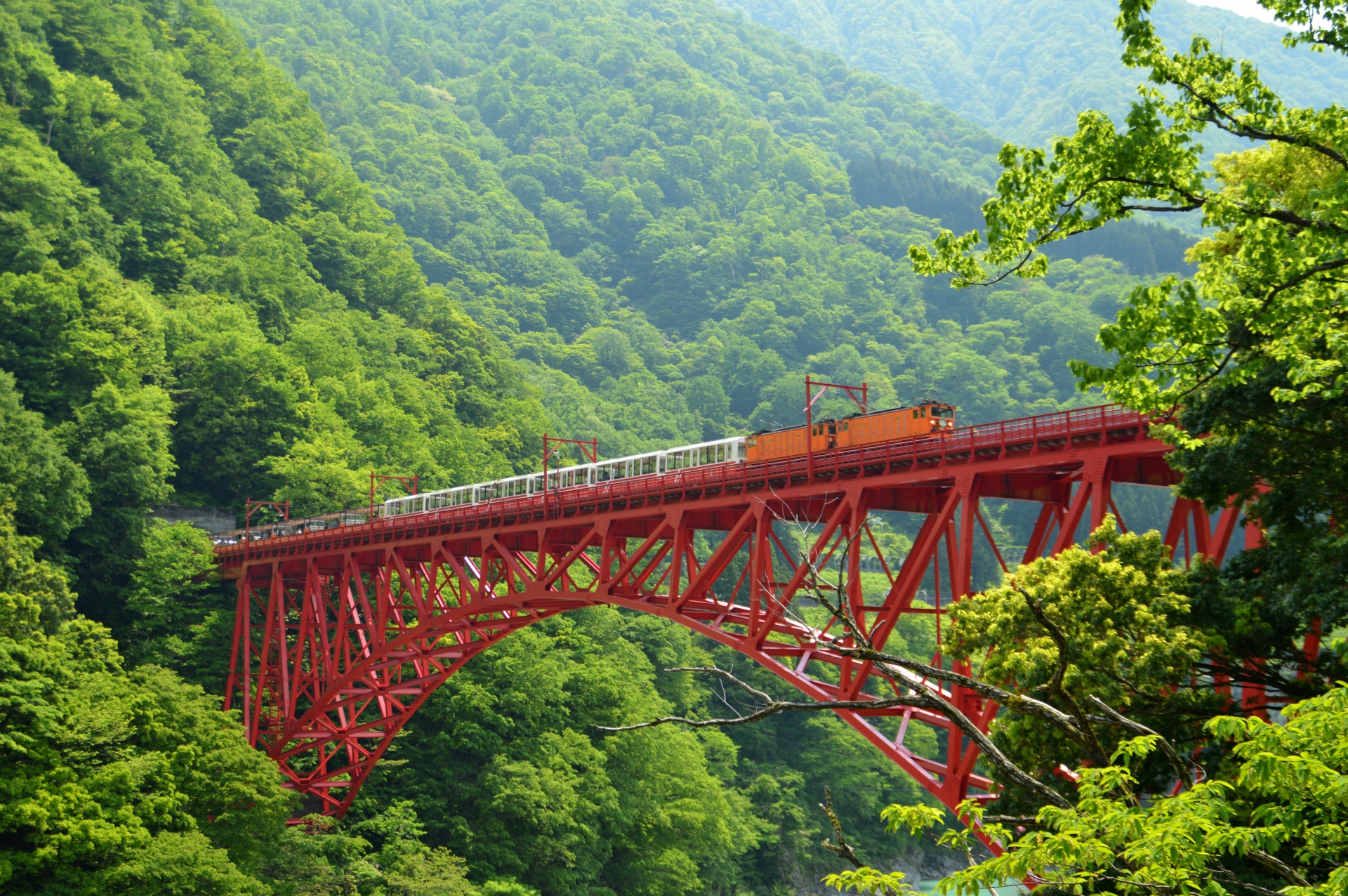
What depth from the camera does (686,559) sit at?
36.5 m

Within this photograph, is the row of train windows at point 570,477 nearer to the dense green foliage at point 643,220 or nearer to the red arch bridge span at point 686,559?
the red arch bridge span at point 686,559

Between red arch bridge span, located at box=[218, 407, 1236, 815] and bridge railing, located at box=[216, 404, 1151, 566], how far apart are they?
59 millimetres

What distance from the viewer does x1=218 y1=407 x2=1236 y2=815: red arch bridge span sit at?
2009 centimetres

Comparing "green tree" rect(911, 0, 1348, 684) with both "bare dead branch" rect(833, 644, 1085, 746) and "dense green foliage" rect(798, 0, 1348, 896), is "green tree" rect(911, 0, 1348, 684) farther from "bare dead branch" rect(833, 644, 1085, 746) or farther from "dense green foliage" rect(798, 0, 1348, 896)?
"bare dead branch" rect(833, 644, 1085, 746)

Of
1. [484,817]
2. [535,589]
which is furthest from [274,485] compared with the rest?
[535,589]

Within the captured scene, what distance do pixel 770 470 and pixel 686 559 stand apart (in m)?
10.6

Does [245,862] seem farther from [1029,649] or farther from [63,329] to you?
[1029,649]

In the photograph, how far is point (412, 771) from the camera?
49188 mm

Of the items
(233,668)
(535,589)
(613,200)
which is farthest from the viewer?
(613,200)

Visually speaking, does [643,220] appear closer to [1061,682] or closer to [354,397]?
[354,397]

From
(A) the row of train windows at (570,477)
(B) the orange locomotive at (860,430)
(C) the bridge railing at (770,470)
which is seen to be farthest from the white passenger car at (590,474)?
(B) the orange locomotive at (860,430)

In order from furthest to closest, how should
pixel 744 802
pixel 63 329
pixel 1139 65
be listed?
pixel 744 802 < pixel 63 329 < pixel 1139 65

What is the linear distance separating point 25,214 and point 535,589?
36464 millimetres

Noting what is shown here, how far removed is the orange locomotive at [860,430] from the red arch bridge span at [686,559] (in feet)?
6.34
